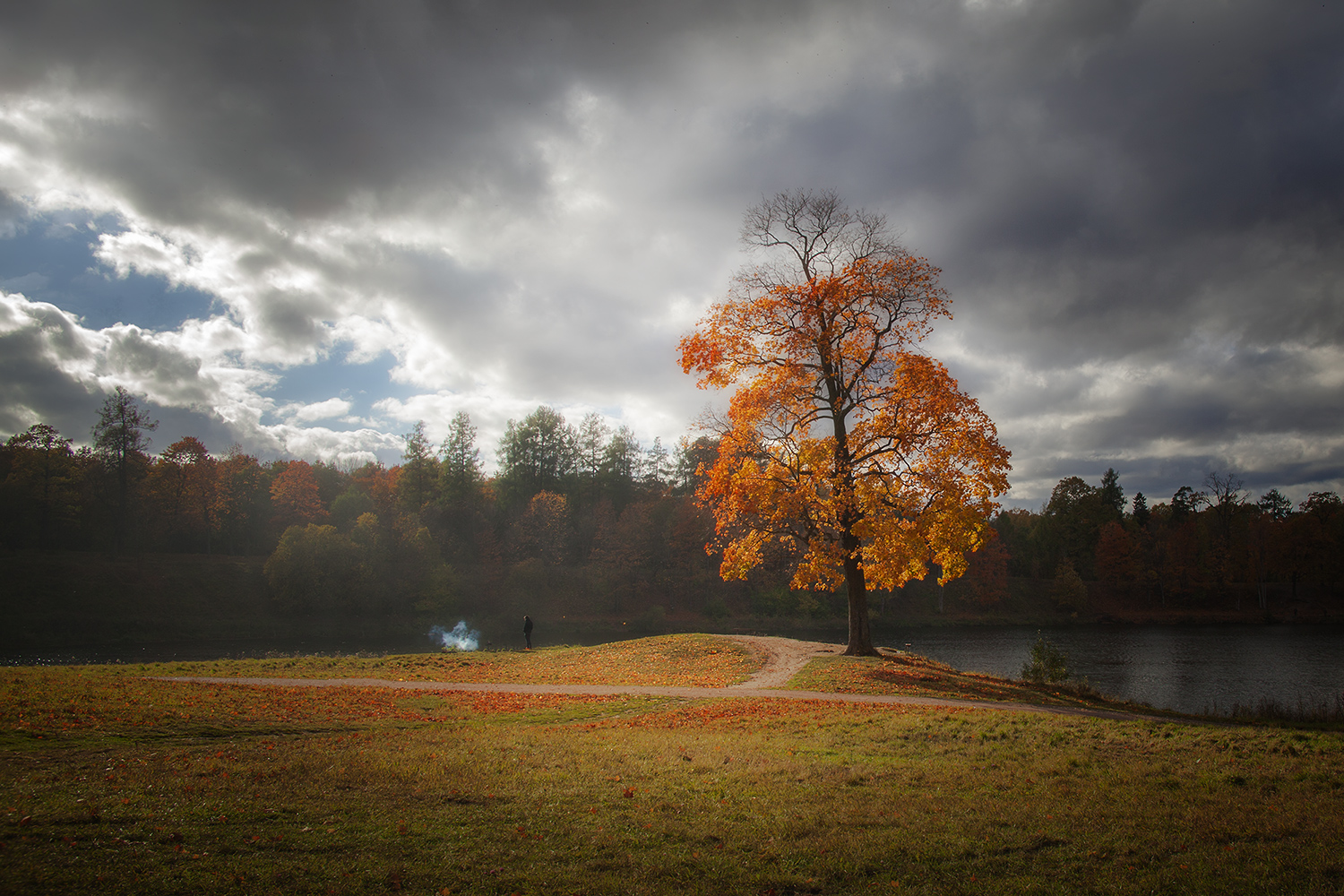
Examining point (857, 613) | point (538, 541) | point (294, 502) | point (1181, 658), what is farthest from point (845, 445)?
point (294, 502)

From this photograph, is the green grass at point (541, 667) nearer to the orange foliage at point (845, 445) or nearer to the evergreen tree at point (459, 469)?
the orange foliage at point (845, 445)

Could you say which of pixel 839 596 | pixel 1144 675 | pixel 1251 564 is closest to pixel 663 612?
pixel 839 596

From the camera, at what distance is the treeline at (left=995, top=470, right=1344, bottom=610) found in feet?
225

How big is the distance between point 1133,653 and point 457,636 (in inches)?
1841

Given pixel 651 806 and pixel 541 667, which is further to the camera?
pixel 541 667

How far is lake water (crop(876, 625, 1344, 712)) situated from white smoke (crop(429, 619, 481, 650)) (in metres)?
29.8

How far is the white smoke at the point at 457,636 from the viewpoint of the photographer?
150 feet

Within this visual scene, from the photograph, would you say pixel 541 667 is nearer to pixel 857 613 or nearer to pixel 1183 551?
pixel 857 613

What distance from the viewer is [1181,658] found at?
37.2 metres

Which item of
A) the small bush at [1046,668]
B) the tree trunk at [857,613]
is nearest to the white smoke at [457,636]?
the tree trunk at [857,613]

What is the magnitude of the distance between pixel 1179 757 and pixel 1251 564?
83057 millimetres

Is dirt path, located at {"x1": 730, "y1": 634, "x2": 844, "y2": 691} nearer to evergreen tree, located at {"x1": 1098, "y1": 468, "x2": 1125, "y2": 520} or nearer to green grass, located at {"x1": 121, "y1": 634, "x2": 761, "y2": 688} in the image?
green grass, located at {"x1": 121, "y1": 634, "x2": 761, "y2": 688}

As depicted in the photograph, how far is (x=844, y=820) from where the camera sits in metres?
7.01

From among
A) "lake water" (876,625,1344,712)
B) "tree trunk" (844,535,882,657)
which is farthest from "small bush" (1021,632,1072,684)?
"tree trunk" (844,535,882,657)
